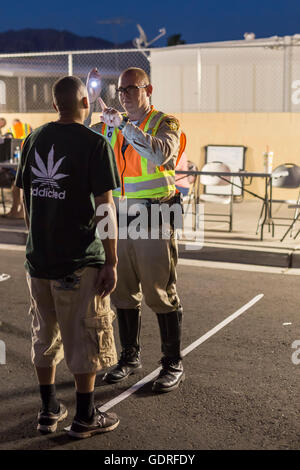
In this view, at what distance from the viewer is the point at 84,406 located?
153 inches

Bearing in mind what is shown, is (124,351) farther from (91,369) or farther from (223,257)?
(223,257)

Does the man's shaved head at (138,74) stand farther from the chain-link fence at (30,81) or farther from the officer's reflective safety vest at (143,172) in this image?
the chain-link fence at (30,81)

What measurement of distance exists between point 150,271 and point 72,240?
101cm

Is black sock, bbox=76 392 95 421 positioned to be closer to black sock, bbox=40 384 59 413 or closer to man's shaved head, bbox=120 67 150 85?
black sock, bbox=40 384 59 413

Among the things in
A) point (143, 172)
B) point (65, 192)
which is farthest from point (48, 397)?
point (143, 172)

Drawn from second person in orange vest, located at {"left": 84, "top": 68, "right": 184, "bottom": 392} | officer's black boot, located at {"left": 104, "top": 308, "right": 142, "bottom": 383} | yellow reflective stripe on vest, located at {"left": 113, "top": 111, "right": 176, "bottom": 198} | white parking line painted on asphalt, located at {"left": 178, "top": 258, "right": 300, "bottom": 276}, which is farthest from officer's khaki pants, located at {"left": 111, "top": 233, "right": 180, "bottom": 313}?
white parking line painted on asphalt, located at {"left": 178, "top": 258, "right": 300, "bottom": 276}

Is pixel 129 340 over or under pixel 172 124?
under

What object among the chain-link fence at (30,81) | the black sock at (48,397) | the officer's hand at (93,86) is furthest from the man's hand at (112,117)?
the chain-link fence at (30,81)

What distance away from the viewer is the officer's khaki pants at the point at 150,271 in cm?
461

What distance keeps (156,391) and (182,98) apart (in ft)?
47.3

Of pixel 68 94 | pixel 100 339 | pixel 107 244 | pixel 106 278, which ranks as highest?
pixel 68 94

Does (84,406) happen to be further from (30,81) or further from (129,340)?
(30,81)

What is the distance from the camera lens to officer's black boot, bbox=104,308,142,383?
16.1 ft
